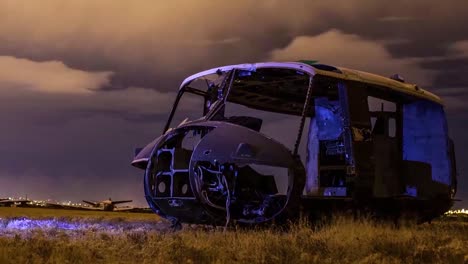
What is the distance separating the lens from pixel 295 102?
15609mm

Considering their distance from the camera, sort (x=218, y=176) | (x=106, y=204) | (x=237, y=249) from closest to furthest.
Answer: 1. (x=237, y=249)
2. (x=218, y=176)
3. (x=106, y=204)

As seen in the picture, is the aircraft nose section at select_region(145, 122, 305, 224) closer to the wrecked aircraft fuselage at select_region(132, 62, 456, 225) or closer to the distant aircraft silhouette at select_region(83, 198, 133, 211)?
the wrecked aircraft fuselage at select_region(132, 62, 456, 225)

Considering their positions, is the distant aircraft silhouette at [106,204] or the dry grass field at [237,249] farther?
the distant aircraft silhouette at [106,204]

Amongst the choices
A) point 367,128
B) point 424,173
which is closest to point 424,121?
point 424,173

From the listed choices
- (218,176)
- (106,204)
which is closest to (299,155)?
(218,176)

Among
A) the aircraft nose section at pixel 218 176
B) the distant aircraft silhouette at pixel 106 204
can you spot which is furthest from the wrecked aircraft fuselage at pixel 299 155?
the distant aircraft silhouette at pixel 106 204

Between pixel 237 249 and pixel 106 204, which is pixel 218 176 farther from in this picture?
→ pixel 106 204

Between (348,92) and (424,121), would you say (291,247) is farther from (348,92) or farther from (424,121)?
(424,121)

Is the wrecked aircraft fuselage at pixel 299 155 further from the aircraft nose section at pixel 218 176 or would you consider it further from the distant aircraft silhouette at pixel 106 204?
the distant aircraft silhouette at pixel 106 204

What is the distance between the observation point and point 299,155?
10.6 meters

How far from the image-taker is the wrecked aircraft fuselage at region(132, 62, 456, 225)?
10742 mm

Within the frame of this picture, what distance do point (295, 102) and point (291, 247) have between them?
25.9 ft

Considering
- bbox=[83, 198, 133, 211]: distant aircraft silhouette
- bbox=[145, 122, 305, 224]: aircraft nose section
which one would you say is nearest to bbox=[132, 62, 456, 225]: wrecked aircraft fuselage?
bbox=[145, 122, 305, 224]: aircraft nose section

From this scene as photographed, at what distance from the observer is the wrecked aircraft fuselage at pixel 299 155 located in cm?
1074
